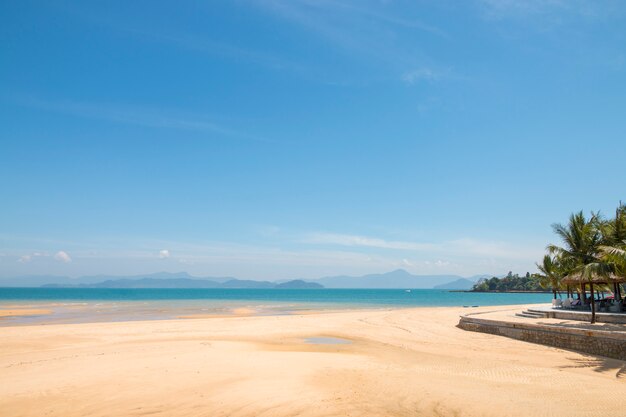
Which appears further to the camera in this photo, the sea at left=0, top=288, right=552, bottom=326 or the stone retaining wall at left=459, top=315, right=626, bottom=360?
the sea at left=0, top=288, right=552, bottom=326

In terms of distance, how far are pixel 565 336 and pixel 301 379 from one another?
12.5 meters

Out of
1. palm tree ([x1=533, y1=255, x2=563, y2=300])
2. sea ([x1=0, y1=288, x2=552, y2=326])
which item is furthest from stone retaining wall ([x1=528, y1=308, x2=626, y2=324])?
sea ([x1=0, y1=288, x2=552, y2=326])

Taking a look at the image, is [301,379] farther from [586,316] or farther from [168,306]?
[168,306]

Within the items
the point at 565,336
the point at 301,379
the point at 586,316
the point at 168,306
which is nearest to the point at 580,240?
the point at 586,316

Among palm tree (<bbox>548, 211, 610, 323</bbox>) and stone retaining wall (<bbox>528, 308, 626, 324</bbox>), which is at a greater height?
palm tree (<bbox>548, 211, 610, 323</bbox>)

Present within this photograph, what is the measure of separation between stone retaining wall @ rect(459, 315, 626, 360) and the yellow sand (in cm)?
62

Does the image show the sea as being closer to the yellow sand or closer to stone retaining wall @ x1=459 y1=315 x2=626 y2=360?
the yellow sand

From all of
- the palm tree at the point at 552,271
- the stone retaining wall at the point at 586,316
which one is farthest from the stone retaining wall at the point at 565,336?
the palm tree at the point at 552,271

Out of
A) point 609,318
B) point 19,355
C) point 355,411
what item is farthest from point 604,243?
point 19,355

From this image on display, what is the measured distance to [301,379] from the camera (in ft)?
38.5

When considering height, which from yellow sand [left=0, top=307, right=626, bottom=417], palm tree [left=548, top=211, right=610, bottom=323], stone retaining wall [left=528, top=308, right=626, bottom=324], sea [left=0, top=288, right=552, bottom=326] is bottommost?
sea [left=0, top=288, right=552, bottom=326]

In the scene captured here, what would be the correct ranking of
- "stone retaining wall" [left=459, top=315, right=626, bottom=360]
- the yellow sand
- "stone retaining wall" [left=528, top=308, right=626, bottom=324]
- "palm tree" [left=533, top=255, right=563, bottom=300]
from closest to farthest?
the yellow sand
"stone retaining wall" [left=459, top=315, right=626, bottom=360]
"stone retaining wall" [left=528, top=308, right=626, bottom=324]
"palm tree" [left=533, top=255, right=563, bottom=300]

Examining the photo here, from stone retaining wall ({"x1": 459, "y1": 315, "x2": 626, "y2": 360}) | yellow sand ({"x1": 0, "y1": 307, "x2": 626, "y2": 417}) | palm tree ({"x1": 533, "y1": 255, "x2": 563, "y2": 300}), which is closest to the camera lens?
yellow sand ({"x1": 0, "y1": 307, "x2": 626, "y2": 417})

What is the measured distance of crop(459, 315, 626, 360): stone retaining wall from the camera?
15.3 m
